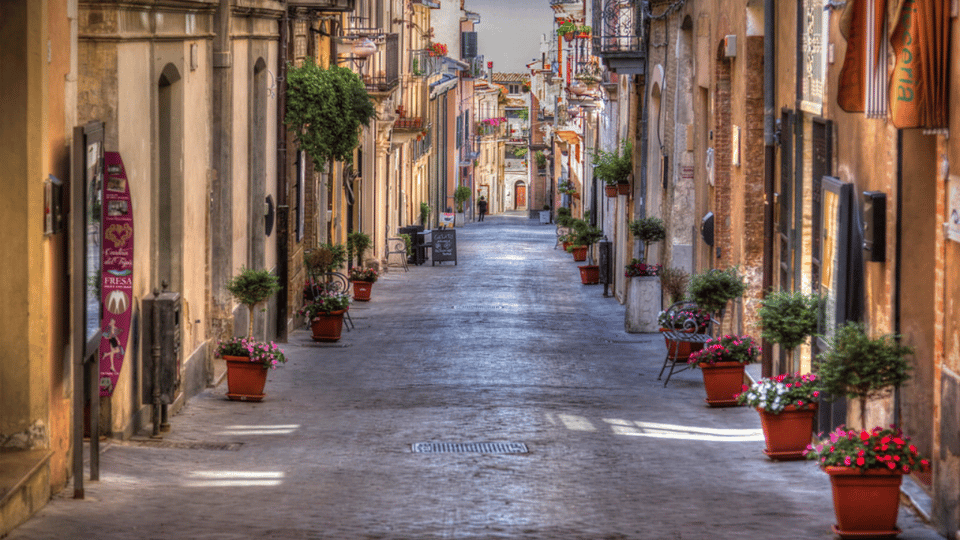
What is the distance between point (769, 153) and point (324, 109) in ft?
Result: 25.5

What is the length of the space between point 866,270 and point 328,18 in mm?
14914

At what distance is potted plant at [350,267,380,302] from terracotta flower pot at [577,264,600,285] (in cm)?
632

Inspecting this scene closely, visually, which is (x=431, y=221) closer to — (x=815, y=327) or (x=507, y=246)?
(x=507, y=246)

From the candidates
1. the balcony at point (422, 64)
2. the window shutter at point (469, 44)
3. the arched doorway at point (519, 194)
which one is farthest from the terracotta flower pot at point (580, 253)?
the arched doorway at point (519, 194)

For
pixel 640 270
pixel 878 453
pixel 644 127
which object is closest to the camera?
pixel 878 453

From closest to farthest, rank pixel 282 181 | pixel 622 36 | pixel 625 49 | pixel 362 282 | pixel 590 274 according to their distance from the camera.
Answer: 1. pixel 282 181
2. pixel 622 36
3. pixel 625 49
4. pixel 362 282
5. pixel 590 274

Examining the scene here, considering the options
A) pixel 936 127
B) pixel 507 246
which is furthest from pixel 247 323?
pixel 507 246

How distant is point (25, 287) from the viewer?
26.8 feet

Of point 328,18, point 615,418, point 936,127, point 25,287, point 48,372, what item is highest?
point 328,18

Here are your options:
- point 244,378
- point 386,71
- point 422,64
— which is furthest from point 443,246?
point 244,378

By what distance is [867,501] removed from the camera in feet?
24.7

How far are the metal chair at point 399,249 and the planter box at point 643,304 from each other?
583 inches

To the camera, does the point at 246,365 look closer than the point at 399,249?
Yes

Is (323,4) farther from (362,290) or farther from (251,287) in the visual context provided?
(362,290)
